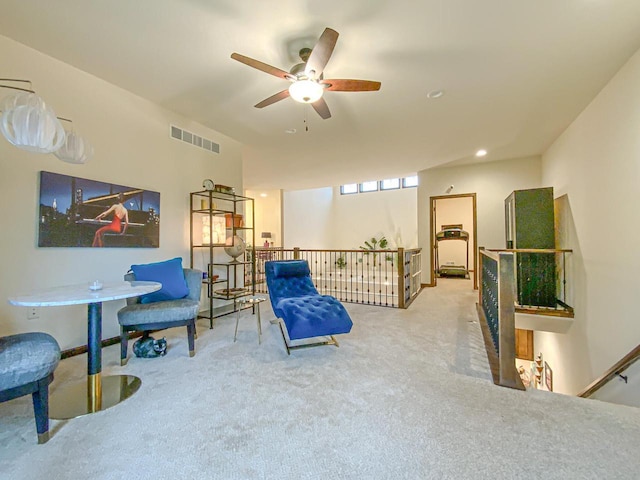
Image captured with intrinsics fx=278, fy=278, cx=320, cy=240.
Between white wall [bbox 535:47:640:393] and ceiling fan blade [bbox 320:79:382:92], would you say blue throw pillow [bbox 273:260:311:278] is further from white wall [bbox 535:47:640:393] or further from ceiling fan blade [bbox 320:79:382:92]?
white wall [bbox 535:47:640:393]

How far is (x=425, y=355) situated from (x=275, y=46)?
333 cm

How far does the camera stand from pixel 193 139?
419 cm

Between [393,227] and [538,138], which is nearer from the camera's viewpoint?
[538,138]

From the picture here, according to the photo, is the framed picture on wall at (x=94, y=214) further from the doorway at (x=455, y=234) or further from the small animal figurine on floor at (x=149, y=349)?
the doorway at (x=455, y=234)

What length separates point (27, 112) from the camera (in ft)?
5.47

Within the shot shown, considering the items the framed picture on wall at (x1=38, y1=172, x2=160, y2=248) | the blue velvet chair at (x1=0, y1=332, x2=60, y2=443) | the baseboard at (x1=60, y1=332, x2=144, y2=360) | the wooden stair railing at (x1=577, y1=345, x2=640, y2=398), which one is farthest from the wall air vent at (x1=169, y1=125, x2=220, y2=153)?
the wooden stair railing at (x1=577, y1=345, x2=640, y2=398)

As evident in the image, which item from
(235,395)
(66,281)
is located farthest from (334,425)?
(66,281)

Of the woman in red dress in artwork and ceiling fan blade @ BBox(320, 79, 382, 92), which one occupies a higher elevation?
ceiling fan blade @ BBox(320, 79, 382, 92)

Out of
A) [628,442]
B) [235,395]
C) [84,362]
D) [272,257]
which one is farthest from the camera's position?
[272,257]

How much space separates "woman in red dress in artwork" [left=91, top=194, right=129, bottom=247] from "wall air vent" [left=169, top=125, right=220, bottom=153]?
1234mm

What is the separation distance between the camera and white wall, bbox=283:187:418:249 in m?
10.4

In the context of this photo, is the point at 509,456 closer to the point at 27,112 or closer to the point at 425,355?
the point at 425,355

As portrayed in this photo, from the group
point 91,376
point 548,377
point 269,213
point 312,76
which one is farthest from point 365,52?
point 269,213

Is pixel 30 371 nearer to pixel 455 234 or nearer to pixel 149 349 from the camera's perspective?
pixel 149 349
